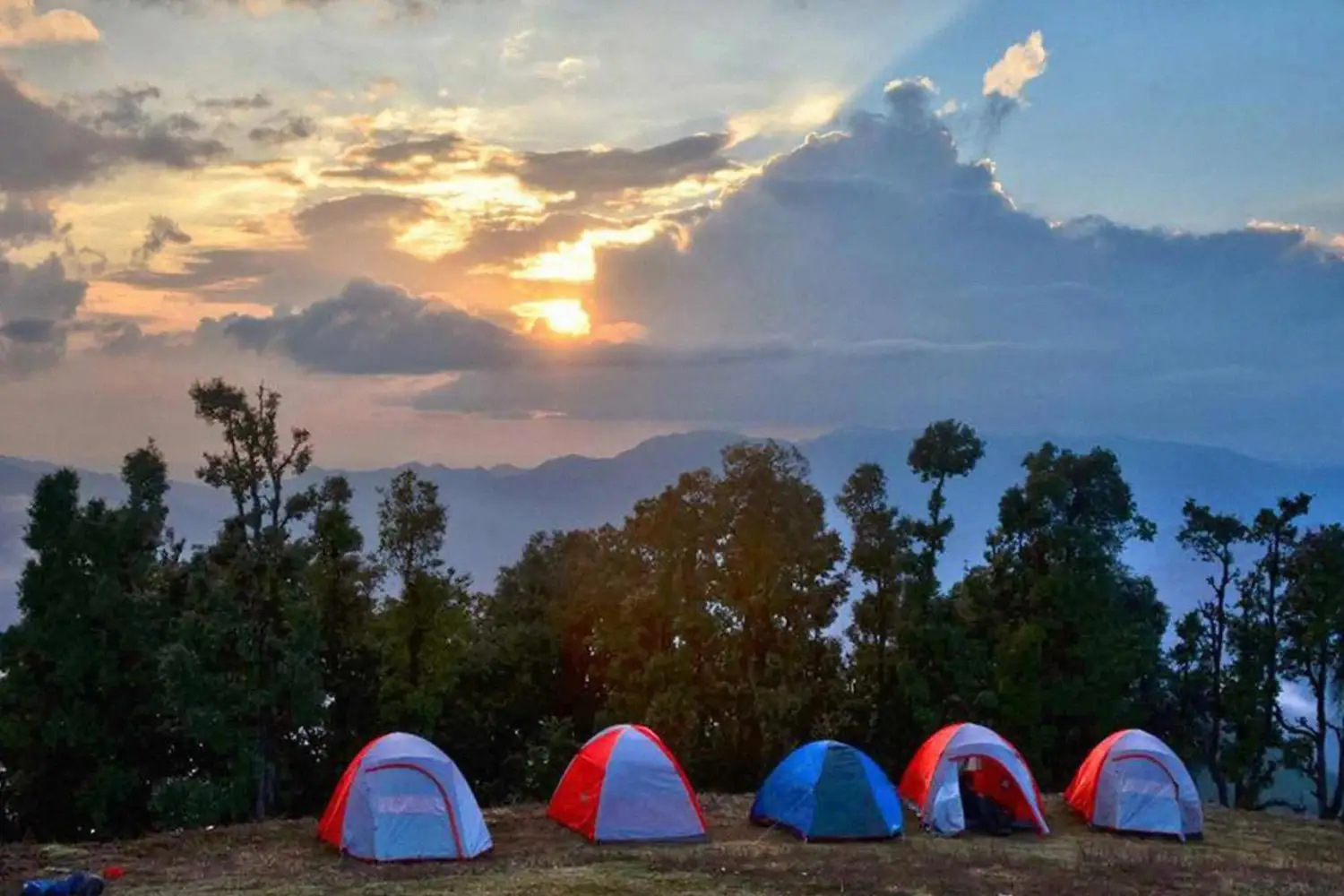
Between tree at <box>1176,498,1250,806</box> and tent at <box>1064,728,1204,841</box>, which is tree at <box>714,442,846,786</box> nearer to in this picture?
tree at <box>1176,498,1250,806</box>

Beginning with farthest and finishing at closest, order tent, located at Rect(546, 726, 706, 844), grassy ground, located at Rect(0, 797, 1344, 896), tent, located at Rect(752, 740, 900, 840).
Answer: tent, located at Rect(752, 740, 900, 840) → tent, located at Rect(546, 726, 706, 844) → grassy ground, located at Rect(0, 797, 1344, 896)

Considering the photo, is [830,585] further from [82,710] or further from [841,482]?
[82,710]

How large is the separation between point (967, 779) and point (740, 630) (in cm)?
1390

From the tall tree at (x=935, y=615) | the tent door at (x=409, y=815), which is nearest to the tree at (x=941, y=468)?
the tall tree at (x=935, y=615)

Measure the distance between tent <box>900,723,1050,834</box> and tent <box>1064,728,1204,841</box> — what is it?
43.6 inches

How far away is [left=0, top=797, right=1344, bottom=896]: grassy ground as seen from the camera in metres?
16.1

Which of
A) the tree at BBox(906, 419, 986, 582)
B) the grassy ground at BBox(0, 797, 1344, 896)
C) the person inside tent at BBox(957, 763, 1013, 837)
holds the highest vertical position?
the tree at BBox(906, 419, 986, 582)

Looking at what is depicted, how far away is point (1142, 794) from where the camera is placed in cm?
2180

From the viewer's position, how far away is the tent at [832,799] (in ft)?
66.2

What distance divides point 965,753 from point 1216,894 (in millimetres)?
5497

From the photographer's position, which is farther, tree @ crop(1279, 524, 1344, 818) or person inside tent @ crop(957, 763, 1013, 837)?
tree @ crop(1279, 524, 1344, 818)

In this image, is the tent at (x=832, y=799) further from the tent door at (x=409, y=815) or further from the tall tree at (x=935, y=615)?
the tall tree at (x=935, y=615)

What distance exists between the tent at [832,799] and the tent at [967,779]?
900 millimetres

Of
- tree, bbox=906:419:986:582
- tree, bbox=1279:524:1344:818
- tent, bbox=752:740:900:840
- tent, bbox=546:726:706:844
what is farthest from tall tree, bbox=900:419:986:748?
tent, bbox=546:726:706:844
